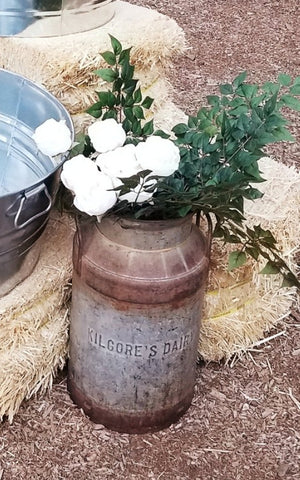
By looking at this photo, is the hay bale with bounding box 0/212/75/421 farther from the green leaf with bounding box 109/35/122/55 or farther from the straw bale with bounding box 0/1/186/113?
the green leaf with bounding box 109/35/122/55

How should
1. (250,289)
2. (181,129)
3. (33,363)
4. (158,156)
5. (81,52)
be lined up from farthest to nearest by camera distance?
(250,289) → (81,52) → (33,363) → (181,129) → (158,156)

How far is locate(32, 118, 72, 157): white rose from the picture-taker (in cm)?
165

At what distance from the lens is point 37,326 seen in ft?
6.17

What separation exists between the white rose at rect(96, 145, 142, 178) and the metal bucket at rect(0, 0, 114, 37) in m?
0.60

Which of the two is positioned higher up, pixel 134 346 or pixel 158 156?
pixel 158 156

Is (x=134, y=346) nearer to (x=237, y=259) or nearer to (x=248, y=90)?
(x=237, y=259)

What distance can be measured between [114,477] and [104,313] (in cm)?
39

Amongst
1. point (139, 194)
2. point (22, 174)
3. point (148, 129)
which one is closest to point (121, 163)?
point (139, 194)

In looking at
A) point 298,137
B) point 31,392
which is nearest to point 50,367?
point 31,392

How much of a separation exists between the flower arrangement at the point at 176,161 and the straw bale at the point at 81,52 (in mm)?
245

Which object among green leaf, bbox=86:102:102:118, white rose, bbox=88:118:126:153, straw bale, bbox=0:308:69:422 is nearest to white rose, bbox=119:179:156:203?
white rose, bbox=88:118:126:153

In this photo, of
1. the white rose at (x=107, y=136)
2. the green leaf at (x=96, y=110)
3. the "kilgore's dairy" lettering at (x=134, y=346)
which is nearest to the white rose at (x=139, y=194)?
the white rose at (x=107, y=136)

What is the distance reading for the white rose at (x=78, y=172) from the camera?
5.16 ft

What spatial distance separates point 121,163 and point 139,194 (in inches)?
2.8
